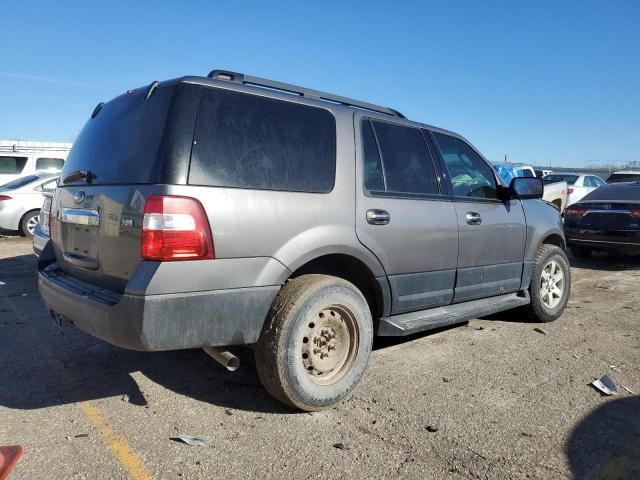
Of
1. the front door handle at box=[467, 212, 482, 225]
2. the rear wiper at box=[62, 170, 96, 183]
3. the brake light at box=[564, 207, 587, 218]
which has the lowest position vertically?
the brake light at box=[564, 207, 587, 218]

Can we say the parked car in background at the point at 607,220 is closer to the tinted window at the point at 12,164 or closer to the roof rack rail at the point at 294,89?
the roof rack rail at the point at 294,89

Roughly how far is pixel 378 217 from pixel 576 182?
1620cm

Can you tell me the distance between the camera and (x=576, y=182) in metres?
17.4

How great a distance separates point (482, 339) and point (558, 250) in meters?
1.53

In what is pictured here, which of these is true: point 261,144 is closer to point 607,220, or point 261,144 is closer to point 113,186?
point 113,186

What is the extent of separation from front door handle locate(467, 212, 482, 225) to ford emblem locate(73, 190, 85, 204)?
9.56ft

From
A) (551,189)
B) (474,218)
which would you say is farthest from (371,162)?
(551,189)

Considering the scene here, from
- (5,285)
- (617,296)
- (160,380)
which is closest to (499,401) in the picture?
(160,380)

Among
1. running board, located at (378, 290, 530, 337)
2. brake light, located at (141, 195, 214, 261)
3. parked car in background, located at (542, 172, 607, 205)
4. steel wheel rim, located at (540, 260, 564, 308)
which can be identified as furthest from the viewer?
parked car in background, located at (542, 172, 607, 205)

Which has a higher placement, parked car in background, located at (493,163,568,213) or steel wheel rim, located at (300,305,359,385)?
parked car in background, located at (493,163,568,213)

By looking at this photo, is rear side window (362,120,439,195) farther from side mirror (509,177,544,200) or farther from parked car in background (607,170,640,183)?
parked car in background (607,170,640,183)

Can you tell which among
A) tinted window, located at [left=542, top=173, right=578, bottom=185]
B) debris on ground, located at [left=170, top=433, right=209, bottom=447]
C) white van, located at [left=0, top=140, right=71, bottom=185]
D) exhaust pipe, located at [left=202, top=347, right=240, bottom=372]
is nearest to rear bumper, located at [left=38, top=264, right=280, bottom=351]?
exhaust pipe, located at [left=202, top=347, right=240, bottom=372]

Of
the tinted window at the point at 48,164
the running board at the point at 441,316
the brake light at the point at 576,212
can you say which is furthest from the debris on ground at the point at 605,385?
the tinted window at the point at 48,164

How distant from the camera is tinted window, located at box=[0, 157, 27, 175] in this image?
1490 cm
